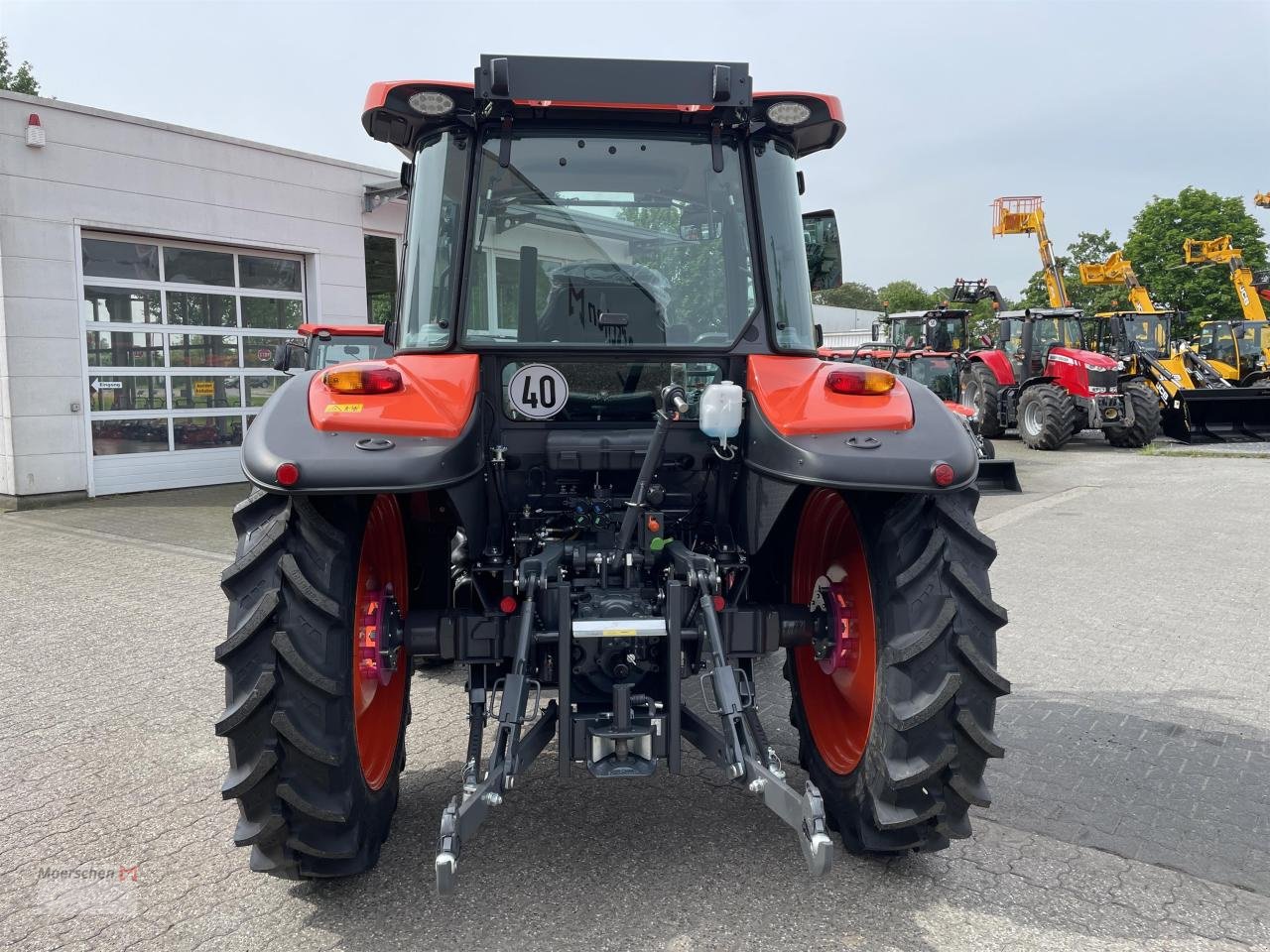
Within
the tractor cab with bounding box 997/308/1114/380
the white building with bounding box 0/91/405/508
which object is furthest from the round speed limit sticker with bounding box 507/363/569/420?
the tractor cab with bounding box 997/308/1114/380

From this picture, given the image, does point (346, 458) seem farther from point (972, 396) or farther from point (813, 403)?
point (972, 396)

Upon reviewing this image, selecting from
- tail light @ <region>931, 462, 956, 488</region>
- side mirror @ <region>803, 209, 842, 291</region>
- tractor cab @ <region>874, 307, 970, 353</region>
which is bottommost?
tail light @ <region>931, 462, 956, 488</region>

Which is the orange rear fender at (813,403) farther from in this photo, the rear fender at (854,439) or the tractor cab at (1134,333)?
the tractor cab at (1134,333)

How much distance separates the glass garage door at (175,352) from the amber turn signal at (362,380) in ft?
34.6

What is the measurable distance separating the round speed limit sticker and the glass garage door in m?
10.5

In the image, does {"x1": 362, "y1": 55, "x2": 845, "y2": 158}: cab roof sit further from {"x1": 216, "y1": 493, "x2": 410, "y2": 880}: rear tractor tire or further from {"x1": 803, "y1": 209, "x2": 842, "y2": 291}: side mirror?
{"x1": 216, "y1": 493, "x2": 410, "y2": 880}: rear tractor tire

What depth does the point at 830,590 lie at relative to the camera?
3342mm

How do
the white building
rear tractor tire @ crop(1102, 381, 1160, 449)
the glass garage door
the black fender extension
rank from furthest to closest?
rear tractor tire @ crop(1102, 381, 1160, 449), the glass garage door, the white building, the black fender extension

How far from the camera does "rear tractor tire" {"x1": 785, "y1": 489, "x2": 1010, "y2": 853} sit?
2.80 meters

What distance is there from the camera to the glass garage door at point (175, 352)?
12.0 meters

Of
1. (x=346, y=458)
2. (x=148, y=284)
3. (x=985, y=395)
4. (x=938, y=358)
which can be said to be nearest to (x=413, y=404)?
(x=346, y=458)

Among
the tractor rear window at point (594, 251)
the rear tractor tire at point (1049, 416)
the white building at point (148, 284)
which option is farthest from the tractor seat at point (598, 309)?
the rear tractor tire at point (1049, 416)

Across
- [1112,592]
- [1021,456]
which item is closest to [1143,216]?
[1021,456]

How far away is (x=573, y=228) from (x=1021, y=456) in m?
16.1
